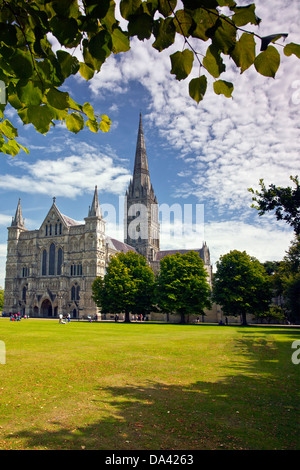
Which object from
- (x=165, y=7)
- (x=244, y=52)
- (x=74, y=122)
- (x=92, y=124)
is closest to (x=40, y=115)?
(x=74, y=122)

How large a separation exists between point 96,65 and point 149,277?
51411 millimetres

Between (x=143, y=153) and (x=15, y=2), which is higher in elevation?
(x=143, y=153)

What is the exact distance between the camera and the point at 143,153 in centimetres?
10419

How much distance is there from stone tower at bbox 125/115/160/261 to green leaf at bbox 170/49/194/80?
91713 mm

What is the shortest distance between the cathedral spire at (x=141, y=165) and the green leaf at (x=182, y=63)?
97.2 metres

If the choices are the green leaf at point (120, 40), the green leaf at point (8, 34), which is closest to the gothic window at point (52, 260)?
the green leaf at point (8, 34)

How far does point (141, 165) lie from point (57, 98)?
101219 millimetres

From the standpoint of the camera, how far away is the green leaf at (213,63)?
312cm

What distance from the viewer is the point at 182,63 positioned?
3.20m

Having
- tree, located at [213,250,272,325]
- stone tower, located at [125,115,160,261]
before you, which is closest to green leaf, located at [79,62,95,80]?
tree, located at [213,250,272,325]

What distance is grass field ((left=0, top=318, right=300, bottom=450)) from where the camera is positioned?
514 centimetres

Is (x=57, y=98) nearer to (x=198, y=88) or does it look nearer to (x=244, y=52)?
(x=198, y=88)

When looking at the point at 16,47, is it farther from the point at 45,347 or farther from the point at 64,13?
the point at 45,347
